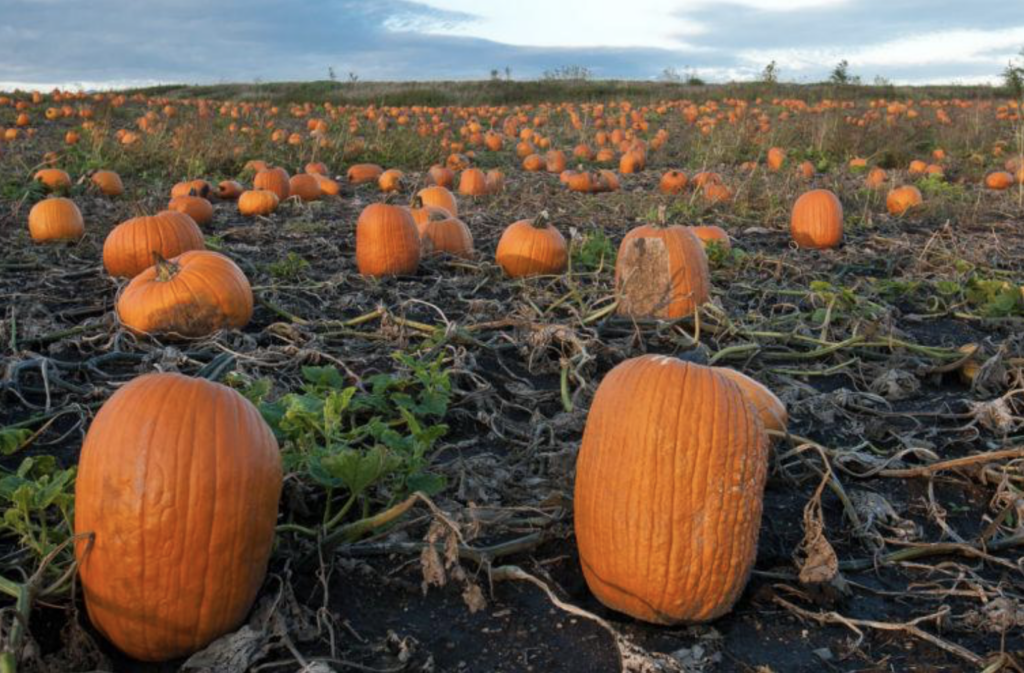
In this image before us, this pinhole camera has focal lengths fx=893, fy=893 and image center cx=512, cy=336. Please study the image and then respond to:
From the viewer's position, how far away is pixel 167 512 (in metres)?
2.06

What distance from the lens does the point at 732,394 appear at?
2.30 metres

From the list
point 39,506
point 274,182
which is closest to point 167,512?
point 39,506

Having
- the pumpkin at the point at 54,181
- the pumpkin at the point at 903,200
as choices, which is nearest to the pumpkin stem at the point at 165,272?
the pumpkin at the point at 54,181

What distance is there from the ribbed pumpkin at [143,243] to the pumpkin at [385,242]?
1018 mm

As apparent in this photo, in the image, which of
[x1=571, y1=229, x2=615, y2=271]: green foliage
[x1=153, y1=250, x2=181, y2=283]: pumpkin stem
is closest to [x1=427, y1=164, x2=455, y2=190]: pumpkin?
[x1=571, y1=229, x2=615, y2=271]: green foliage

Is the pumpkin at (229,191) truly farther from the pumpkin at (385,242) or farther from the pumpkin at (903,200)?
the pumpkin at (903,200)

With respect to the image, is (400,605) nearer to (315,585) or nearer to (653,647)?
(315,585)

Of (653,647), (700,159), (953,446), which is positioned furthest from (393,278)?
(700,159)

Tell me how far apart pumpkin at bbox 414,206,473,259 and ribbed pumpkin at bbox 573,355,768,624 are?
4.14 metres

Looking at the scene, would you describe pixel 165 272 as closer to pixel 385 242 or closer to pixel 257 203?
pixel 385 242

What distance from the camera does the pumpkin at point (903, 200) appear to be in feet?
29.6

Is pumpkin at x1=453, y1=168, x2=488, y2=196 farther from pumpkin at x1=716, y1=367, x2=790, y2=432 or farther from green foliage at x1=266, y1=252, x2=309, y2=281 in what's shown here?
pumpkin at x1=716, y1=367, x2=790, y2=432

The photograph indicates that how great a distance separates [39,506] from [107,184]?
7887 mm

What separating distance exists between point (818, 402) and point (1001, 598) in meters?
1.47
